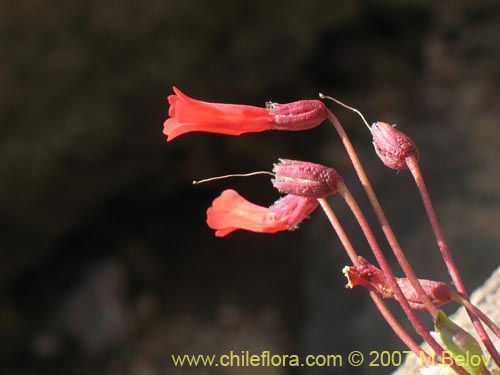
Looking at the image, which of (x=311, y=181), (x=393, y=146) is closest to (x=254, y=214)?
(x=311, y=181)

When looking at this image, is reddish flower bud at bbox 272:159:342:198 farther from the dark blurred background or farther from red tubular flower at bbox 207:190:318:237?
the dark blurred background

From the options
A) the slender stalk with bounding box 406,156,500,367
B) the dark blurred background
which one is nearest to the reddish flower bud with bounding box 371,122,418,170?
the slender stalk with bounding box 406,156,500,367

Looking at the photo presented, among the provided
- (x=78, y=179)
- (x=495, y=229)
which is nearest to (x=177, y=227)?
(x=78, y=179)

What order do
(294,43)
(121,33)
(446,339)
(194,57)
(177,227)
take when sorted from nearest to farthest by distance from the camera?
(446,339), (121,33), (194,57), (294,43), (177,227)

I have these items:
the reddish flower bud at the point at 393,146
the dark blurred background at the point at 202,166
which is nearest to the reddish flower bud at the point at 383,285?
the reddish flower bud at the point at 393,146

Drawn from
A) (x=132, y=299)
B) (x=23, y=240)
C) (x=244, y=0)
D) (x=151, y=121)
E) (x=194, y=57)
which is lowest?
(x=132, y=299)

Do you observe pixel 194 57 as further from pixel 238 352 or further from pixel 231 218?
pixel 231 218
